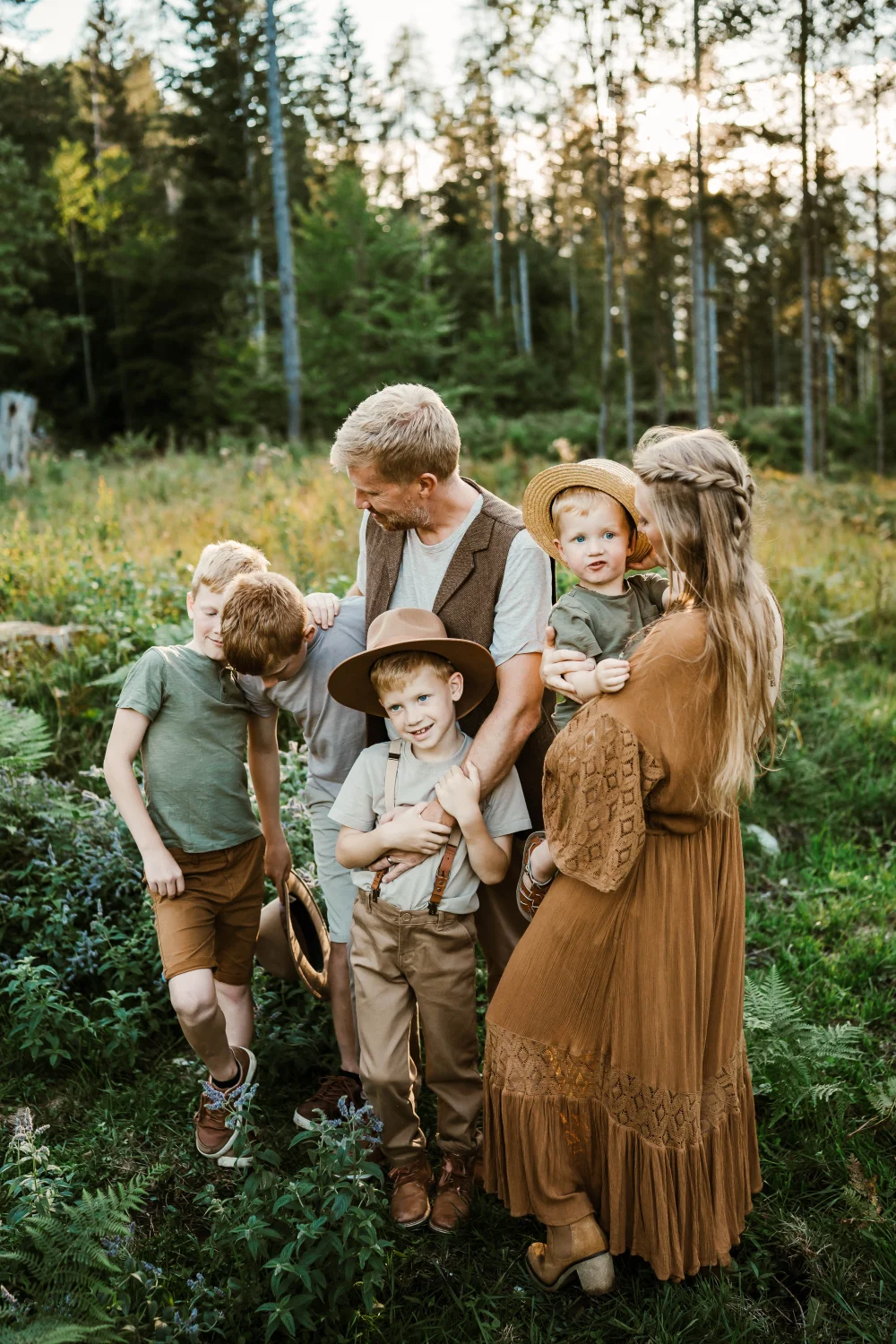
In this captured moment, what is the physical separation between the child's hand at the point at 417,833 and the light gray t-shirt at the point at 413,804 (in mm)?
69

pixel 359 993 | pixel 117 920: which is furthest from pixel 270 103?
pixel 359 993

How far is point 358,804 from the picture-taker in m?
3.02

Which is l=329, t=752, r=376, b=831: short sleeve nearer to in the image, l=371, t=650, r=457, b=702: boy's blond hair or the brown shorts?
l=371, t=650, r=457, b=702: boy's blond hair

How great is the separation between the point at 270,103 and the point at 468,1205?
21.1 m

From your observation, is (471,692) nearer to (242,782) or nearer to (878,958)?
(242,782)

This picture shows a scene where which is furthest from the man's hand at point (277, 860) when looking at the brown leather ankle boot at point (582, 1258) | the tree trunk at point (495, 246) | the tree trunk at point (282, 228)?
the tree trunk at point (495, 246)

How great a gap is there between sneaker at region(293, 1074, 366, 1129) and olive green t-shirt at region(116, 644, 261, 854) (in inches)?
37.8

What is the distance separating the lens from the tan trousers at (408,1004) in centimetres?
292

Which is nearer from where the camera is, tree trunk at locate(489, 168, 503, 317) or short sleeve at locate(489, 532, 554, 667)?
short sleeve at locate(489, 532, 554, 667)

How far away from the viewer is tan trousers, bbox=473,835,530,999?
10.6 feet

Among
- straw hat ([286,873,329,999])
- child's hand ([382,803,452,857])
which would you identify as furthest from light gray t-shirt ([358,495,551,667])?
straw hat ([286,873,329,999])

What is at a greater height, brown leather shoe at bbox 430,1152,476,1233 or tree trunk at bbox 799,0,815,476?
tree trunk at bbox 799,0,815,476

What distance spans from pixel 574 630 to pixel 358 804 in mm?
864

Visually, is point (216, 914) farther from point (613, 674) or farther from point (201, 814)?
point (613, 674)
